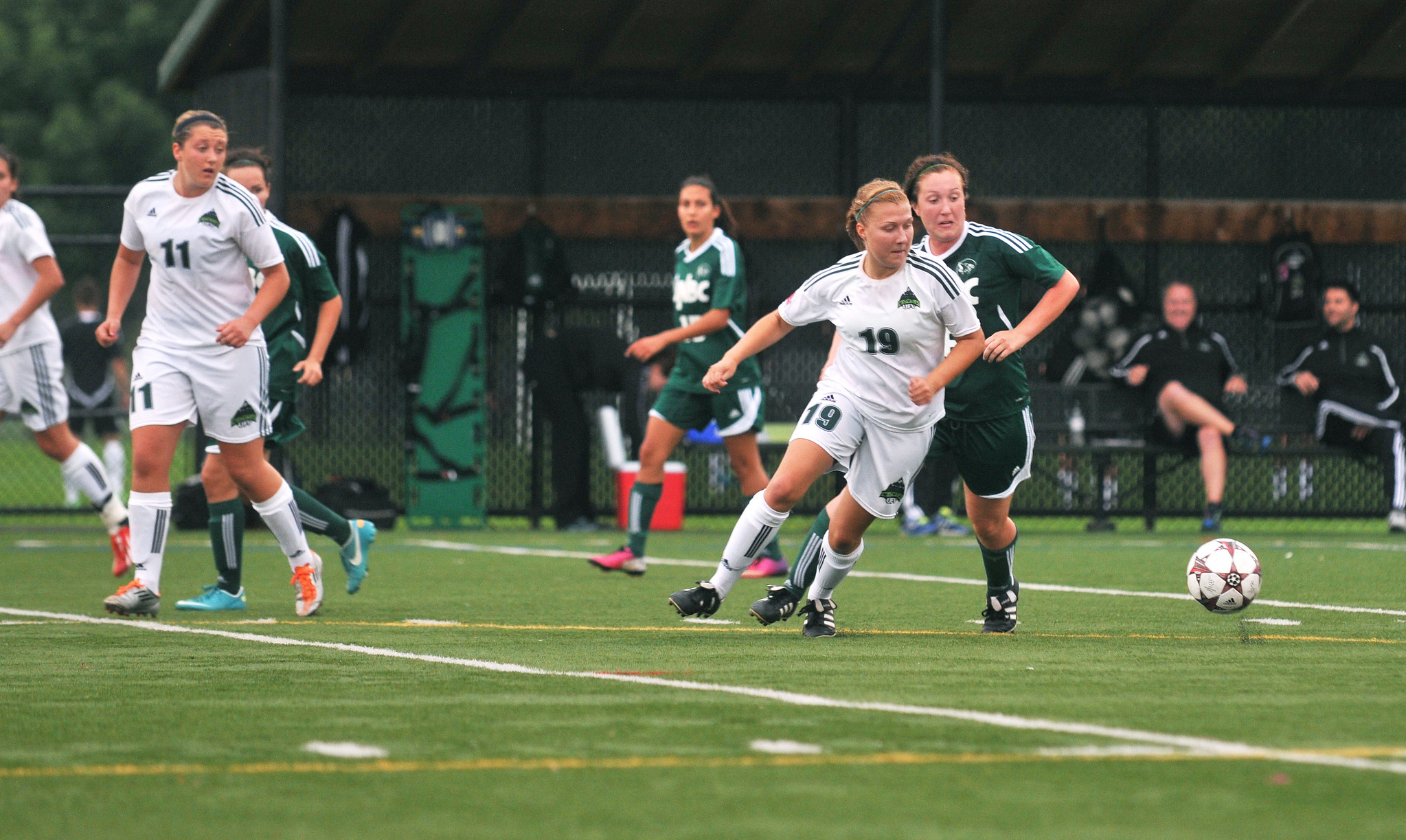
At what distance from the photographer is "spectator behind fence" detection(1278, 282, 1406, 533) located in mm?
14414

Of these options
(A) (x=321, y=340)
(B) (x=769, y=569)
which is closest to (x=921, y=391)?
(A) (x=321, y=340)

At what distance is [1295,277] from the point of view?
1611 cm

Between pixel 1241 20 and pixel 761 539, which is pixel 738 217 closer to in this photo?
pixel 1241 20

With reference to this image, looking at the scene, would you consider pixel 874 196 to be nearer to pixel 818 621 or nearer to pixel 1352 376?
pixel 818 621

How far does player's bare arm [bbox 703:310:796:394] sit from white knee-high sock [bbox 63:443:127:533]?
4.39 m

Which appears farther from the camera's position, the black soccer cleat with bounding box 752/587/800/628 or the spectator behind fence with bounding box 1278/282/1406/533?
the spectator behind fence with bounding box 1278/282/1406/533

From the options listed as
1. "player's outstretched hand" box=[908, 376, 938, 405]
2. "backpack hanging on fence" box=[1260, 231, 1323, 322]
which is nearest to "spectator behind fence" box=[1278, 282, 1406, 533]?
"backpack hanging on fence" box=[1260, 231, 1323, 322]

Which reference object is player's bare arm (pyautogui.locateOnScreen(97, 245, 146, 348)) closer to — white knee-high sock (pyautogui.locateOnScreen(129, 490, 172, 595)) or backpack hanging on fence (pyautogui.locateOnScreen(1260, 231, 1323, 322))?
white knee-high sock (pyautogui.locateOnScreen(129, 490, 172, 595))

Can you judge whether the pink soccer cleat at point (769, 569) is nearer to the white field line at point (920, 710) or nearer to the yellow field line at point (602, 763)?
the white field line at point (920, 710)

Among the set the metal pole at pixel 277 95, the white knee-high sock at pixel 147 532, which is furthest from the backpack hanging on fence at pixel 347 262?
the white knee-high sock at pixel 147 532

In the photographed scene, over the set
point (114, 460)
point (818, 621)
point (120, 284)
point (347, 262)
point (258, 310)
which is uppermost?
point (347, 262)

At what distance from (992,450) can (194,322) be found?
125 inches

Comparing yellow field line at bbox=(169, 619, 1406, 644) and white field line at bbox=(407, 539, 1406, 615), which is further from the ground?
white field line at bbox=(407, 539, 1406, 615)

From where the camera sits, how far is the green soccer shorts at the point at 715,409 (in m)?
9.66
